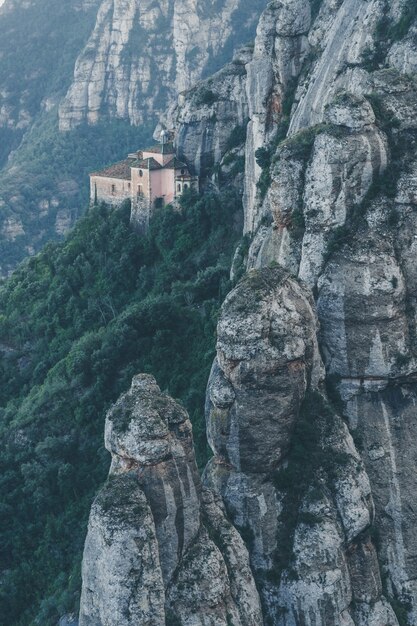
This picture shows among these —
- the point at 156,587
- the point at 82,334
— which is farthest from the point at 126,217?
the point at 156,587

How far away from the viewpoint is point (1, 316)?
309 ft

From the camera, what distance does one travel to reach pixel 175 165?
89.4 meters

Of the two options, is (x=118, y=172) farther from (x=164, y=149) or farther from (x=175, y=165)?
(x=175, y=165)

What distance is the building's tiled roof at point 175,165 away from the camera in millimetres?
89312

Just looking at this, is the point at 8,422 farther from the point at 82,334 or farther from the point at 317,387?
the point at 317,387

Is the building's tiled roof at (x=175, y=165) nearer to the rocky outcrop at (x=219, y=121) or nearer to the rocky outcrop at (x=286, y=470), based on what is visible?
the rocky outcrop at (x=219, y=121)

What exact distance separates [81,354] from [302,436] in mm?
35335

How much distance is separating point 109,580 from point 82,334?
48.8 m

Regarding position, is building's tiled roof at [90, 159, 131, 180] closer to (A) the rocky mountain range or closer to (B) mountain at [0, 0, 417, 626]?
(B) mountain at [0, 0, 417, 626]

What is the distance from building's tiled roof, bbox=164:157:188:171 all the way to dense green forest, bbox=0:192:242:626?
2.30 meters

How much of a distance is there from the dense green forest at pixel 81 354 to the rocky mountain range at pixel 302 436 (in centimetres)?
1450

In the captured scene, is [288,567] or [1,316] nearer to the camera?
[288,567]

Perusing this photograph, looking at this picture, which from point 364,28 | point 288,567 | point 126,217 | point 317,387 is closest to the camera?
point 288,567

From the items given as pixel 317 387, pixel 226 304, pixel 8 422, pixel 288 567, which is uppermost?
pixel 226 304
